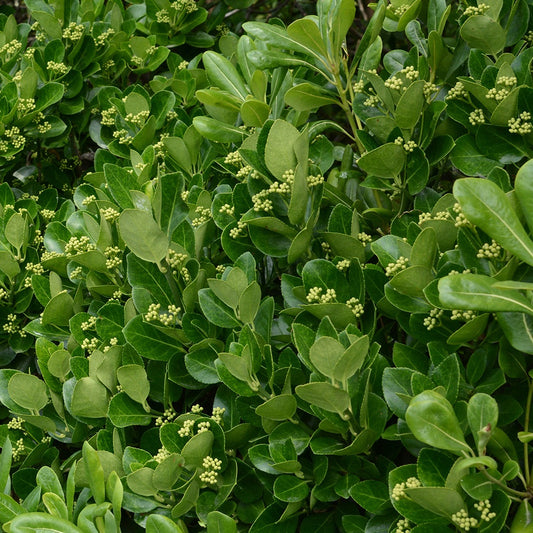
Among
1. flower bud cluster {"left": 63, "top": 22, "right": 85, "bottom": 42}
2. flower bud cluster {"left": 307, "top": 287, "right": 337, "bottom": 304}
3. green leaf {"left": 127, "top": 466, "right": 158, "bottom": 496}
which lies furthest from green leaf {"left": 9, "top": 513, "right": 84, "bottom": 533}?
flower bud cluster {"left": 63, "top": 22, "right": 85, "bottom": 42}

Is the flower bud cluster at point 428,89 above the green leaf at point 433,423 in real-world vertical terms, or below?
above

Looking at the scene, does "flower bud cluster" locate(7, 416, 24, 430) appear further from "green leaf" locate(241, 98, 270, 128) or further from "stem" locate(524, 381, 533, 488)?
"stem" locate(524, 381, 533, 488)

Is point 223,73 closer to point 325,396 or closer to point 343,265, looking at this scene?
point 343,265

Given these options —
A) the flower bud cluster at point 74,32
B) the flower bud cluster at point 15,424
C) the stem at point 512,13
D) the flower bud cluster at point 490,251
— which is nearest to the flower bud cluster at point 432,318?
the flower bud cluster at point 490,251

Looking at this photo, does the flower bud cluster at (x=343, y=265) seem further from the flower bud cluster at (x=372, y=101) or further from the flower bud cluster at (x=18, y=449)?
the flower bud cluster at (x=18, y=449)

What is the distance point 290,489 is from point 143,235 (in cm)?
57

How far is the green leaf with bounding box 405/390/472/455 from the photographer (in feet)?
3.72

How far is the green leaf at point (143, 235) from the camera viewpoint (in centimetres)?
149

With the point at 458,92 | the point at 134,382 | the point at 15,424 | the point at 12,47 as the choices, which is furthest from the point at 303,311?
the point at 12,47

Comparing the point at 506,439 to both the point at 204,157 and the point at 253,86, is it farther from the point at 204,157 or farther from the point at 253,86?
the point at 204,157

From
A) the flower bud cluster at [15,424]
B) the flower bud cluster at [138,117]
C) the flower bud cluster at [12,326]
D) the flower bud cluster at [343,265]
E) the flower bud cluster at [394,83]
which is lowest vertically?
the flower bud cluster at [15,424]

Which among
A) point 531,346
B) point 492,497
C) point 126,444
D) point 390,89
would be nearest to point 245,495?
point 126,444

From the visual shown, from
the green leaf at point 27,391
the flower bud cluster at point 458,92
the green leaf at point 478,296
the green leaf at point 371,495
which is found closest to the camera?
the green leaf at point 478,296

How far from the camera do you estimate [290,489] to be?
1.43 meters
